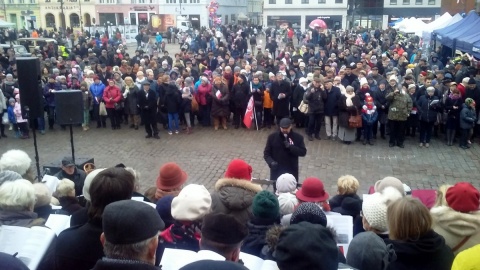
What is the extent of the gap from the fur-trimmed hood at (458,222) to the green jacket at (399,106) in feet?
27.4

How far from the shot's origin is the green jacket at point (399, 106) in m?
12.2

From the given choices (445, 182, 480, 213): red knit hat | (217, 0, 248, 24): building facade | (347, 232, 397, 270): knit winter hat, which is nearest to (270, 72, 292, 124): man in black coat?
(445, 182, 480, 213): red knit hat

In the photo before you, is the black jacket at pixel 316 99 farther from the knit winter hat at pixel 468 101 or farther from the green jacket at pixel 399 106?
the knit winter hat at pixel 468 101

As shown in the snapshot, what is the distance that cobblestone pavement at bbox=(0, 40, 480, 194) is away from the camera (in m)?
10.7

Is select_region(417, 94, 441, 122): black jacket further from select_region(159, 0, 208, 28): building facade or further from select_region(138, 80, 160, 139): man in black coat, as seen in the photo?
select_region(159, 0, 208, 28): building facade

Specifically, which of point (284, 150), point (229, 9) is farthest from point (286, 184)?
point (229, 9)

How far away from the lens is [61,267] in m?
3.49

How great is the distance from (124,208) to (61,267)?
44.8 inches

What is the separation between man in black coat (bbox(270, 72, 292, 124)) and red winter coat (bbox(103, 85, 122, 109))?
4470 millimetres

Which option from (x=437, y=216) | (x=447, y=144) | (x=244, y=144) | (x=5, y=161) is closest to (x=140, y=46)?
(x=244, y=144)

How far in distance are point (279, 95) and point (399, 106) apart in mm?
3273

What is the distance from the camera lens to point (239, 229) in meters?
3.40

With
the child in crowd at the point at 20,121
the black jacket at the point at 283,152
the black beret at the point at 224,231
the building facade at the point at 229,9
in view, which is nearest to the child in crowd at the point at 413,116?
the black jacket at the point at 283,152

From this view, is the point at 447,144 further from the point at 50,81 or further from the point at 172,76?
the point at 50,81
